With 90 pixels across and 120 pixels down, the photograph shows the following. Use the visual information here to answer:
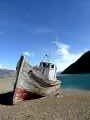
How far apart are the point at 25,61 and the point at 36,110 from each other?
8.79 meters

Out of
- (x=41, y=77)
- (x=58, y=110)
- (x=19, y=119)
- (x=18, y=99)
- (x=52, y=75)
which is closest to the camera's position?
(x=19, y=119)

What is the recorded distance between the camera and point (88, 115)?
18719mm

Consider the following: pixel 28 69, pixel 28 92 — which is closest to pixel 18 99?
pixel 28 92

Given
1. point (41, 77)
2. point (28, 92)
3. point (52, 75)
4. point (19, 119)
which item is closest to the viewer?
point (19, 119)

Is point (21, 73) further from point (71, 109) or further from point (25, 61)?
point (71, 109)

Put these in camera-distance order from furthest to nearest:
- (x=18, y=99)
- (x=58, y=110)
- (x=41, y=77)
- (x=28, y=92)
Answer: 1. (x=41, y=77)
2. (x=28, y=92)
3. (x=18, y=99)
4. (x=58, y=110)

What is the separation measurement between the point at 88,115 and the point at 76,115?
875 mm

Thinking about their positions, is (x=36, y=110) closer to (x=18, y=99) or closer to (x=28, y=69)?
(x=18, y=99)

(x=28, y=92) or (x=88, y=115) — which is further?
(x=28, y=92)

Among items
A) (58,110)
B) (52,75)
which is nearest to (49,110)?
(58,110)

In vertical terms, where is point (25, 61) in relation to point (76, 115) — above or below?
above

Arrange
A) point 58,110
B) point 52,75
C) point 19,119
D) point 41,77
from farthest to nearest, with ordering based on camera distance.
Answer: point 52,75, point 41,77, point 58,110, point 19,119

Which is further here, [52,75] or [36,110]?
[52,75]

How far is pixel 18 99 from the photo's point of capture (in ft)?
89.5
